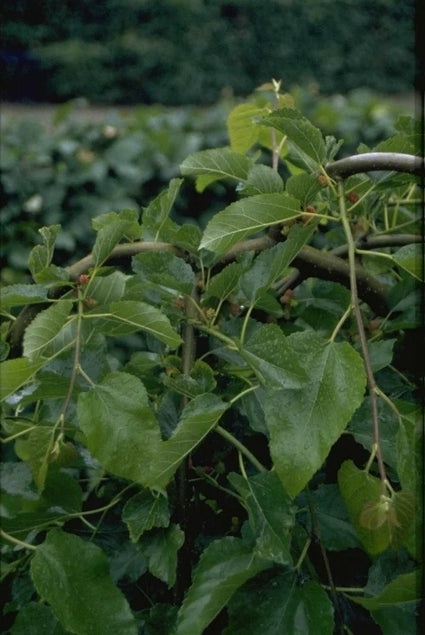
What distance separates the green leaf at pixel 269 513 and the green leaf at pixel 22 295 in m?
0.29

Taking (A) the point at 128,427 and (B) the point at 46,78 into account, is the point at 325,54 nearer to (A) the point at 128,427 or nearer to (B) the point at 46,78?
(B) the point at 46,78

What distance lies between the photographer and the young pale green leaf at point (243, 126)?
1.23m

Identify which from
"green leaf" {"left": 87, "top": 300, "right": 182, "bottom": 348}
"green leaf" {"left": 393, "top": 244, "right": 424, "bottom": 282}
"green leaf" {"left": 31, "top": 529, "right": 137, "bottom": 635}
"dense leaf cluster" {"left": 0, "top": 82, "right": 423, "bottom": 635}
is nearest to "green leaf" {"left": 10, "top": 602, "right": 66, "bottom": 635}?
"dense leaf cluster" {"left": 0, "top": 82, "right": 423, "bottom": 635}

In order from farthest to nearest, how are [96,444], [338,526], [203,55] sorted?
[203,55] < [338,526] < [96,444]

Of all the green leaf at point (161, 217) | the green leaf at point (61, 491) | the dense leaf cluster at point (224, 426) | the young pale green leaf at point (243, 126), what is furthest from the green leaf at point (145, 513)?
the young pale green leaf at point (243, 126)

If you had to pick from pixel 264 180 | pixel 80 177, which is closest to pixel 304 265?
pixel 264 180

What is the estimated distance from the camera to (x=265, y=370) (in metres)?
0.82

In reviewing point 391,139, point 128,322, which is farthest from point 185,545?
point 391,139

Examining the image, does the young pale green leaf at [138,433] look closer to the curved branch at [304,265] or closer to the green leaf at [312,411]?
the green leaf at [312,411]

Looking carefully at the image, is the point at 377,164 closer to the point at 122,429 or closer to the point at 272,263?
the point at 272,263

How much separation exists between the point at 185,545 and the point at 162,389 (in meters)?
0.19

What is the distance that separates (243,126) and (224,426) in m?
0.48

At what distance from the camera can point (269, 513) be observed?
2.76 ft

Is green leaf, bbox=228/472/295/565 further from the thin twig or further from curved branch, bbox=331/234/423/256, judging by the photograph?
curved branch, bbox=331/234/423/256
